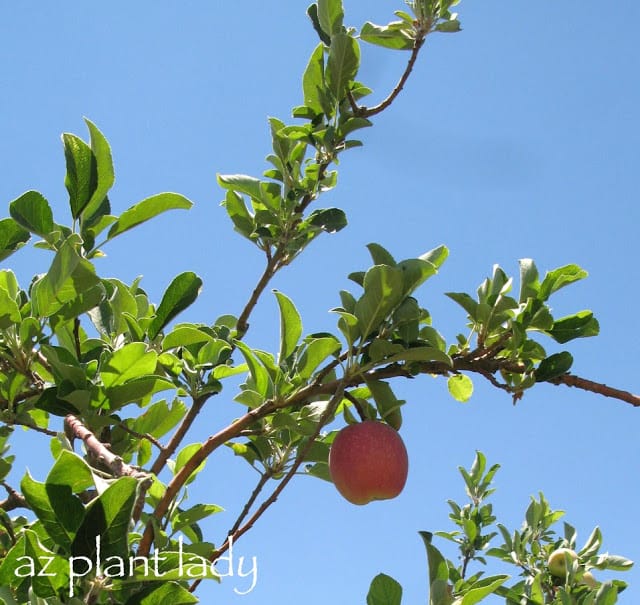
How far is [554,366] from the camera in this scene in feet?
5.70

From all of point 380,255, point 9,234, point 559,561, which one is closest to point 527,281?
point 380,255

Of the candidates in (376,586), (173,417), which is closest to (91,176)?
(173,417)

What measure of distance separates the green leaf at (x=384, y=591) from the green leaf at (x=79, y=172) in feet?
3.47

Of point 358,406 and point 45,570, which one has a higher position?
point 358,406

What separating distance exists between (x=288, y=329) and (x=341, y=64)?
3.08 ft

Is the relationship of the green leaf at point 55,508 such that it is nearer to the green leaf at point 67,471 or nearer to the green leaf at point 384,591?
the green leaf at point 67,471

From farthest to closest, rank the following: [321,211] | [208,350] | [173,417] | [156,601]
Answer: [321,211] → [173,417] → [208,350] → [156,601]

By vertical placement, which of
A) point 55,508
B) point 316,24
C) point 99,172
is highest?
point 316,24

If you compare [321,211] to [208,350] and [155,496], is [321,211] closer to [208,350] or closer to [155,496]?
[208,350]

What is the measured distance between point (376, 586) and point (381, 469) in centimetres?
24

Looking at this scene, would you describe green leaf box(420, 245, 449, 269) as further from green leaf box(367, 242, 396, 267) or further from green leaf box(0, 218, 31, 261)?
green leaf box(0, 218, 31, 261)

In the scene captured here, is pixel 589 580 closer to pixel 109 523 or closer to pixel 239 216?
pixel 239 216

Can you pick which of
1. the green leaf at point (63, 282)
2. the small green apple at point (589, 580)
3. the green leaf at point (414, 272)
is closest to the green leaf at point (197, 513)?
the green leaf at point (63, 282)

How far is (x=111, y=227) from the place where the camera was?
6.59 feet
